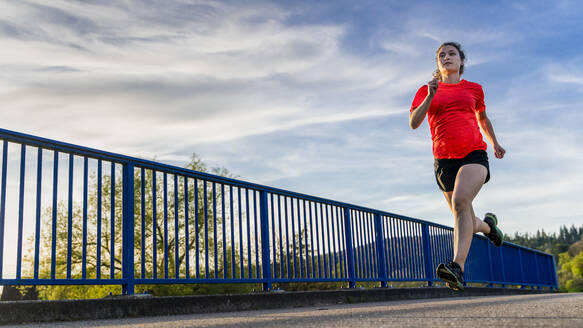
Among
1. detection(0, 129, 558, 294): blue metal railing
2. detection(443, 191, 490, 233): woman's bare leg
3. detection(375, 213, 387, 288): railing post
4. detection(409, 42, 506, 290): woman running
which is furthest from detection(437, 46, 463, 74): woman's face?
detection(375, 213, 387, 288): railing post

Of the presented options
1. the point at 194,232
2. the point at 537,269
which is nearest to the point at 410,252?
the point at 194,232

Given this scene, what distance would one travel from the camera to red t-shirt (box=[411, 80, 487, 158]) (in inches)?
157

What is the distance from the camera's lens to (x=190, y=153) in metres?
34.8

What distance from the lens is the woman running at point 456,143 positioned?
387cm

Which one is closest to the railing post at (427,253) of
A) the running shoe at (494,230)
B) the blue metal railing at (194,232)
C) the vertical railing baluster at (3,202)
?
the blue metal railing at (194,232)

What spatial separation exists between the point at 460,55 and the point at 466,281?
864 centimetres

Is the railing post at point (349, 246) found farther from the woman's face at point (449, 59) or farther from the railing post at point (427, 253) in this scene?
the woman's face at point (449, 59)

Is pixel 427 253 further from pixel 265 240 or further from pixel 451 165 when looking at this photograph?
pixel 451 165

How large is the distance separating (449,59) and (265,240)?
9.87ft

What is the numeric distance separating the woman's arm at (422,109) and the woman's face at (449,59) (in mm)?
484

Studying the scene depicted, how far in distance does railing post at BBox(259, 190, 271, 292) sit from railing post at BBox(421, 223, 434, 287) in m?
4.78

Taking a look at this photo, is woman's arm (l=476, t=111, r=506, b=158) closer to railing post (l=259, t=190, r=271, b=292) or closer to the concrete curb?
the concrete curb

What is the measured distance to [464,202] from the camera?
390 cm

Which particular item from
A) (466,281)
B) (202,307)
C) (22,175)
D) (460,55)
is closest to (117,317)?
(202,307)
